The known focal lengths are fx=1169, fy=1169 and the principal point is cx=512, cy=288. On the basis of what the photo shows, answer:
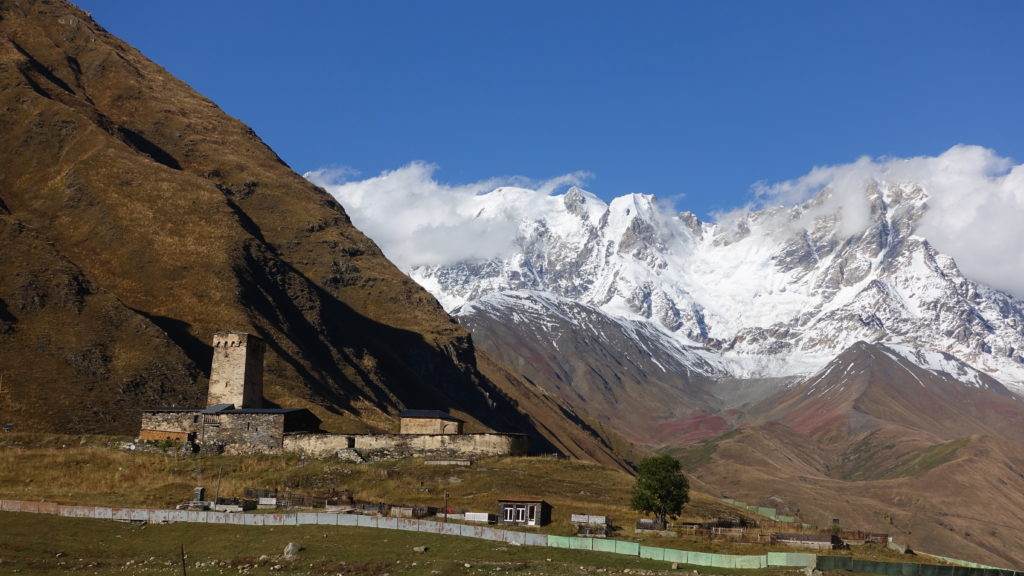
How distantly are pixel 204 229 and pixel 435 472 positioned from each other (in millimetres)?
84265

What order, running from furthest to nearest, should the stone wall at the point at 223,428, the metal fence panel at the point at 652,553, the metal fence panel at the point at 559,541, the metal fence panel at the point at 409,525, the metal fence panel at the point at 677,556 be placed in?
the stone wall at the point at 223,428
the metal fence panel at the point at 409,525
the metal fence panel at the point at 559,541
the metal fence panel at the point at 652,553
the metal fence panel at the point at 677,556

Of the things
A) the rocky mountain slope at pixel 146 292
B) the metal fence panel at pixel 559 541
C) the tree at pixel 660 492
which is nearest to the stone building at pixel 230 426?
the rocky mountain slope at pixel 146 292

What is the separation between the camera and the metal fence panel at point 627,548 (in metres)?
64.6

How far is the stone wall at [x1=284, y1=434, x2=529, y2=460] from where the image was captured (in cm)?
9350

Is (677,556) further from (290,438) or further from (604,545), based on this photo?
(290,438)

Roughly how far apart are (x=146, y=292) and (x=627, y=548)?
311 ft

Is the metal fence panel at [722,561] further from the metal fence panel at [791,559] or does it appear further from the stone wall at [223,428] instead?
the stone wall at [223,428]

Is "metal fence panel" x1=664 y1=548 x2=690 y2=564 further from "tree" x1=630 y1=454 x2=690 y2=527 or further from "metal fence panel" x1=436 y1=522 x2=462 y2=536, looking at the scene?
"tree" x1=630 y1=454 x2=690 y2=527

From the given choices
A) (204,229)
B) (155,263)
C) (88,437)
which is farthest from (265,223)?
(88,437)

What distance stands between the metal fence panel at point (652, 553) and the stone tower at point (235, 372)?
53.9 m

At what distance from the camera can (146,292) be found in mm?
143500

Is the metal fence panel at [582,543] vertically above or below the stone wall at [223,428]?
below

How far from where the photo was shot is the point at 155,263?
150000mm

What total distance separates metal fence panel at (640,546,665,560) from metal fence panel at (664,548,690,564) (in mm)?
274
